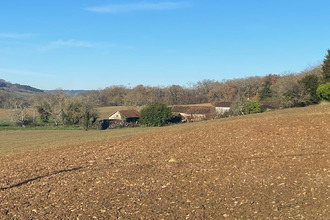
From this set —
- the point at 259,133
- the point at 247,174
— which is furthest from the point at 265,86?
the point at 247,174

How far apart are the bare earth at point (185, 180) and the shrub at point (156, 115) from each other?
38.3 metres

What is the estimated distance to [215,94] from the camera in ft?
338

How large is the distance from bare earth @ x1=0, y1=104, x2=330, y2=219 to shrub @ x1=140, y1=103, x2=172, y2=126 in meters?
38.3

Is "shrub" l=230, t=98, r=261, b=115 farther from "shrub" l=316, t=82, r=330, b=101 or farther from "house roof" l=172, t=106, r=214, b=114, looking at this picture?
"shrub" l=316, t=82, r=330, b=101

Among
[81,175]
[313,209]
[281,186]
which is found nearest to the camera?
[313,209]

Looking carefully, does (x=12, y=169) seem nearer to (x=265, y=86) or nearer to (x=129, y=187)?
(x=129, y=187)

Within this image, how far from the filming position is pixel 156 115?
2190 inches

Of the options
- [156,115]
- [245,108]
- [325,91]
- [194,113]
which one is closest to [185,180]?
[325,91]

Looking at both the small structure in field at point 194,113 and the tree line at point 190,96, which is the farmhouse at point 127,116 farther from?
the small structure in field at point 194,113

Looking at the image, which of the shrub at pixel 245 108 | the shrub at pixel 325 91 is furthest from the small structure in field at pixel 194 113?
the shrub at pixel 325 91

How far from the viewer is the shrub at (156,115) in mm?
55406

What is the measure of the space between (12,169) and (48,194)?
5215mm

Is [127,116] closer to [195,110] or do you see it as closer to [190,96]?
[195,110]

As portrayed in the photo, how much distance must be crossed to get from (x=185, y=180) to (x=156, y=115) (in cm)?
4558
